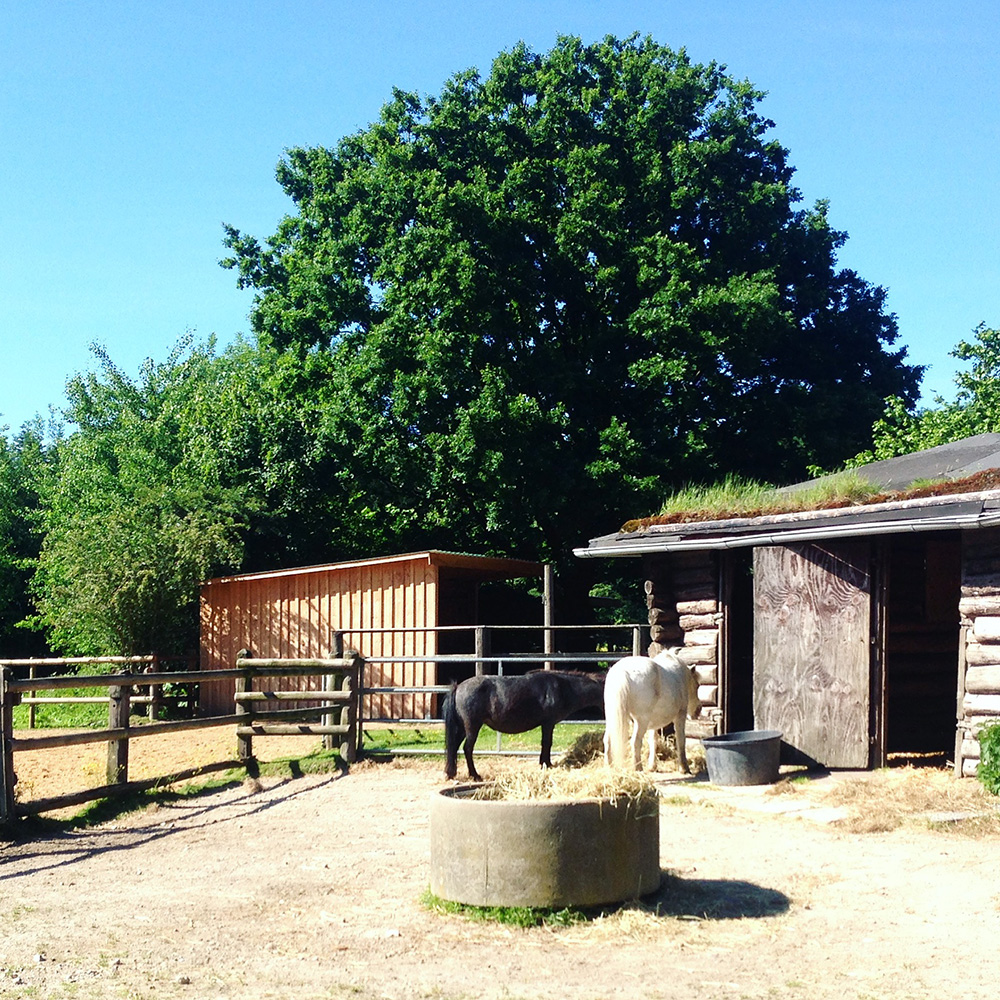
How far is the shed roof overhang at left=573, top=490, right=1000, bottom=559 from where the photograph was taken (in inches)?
A: 384

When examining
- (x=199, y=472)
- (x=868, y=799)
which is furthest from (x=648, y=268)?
(x=868, y=799)

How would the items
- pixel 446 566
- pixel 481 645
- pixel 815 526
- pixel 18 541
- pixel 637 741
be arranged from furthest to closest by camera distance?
1. pixel 18 541
2. pixel 446 566
3. pixel 481 645
4. pixel 815 526
5. pixel 637 741

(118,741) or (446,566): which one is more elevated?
(446,566)

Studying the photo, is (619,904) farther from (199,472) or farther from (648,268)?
(199,472)

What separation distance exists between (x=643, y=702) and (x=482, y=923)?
422cm

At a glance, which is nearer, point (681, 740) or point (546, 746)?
point (546, 746)

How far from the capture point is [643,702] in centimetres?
1012

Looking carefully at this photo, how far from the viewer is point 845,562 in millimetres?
11094

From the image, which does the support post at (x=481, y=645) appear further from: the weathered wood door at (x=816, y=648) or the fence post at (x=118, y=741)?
the fence post at (x=118, y=741)

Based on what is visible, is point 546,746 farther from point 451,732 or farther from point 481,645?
point 481,645

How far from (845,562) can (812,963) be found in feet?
20.2

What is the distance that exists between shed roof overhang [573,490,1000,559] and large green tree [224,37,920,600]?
7935 millimetres

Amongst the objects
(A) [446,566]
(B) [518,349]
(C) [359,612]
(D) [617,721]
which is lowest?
(D) [617,721]

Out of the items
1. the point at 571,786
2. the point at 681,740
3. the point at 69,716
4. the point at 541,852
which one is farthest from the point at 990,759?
the point at 69,716
